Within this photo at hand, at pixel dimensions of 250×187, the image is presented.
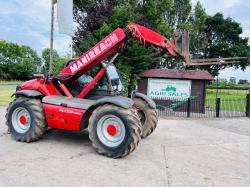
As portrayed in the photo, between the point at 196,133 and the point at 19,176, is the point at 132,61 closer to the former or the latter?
the point at 196,133

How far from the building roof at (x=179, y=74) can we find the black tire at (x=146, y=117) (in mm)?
9527

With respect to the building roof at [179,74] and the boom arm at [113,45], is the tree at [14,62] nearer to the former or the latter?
the building roof at [179,74]

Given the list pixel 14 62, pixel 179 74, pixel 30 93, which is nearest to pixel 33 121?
pixel 30 93

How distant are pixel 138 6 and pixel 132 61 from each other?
772cm

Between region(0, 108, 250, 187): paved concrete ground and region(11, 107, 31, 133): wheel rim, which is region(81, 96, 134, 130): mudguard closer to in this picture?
region(0, 108, 250, 187): paved concrete ground

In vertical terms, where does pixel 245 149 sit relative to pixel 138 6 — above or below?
below

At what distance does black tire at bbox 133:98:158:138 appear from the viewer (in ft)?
22.7

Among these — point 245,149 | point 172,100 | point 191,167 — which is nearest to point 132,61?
point 172,100

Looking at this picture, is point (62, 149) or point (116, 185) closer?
point (116, 185)

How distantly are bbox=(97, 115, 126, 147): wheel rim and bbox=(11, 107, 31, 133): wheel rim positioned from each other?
1.94 metres

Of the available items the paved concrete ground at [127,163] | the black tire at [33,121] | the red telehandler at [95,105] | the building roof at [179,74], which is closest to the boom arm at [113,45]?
the red telehandler at [95,105]

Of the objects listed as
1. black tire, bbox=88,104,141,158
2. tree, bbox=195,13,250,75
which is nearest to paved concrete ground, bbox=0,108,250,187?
black tire, bbox=88,104,141,158

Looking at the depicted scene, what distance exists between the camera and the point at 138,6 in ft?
72.7

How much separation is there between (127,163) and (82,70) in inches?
104
